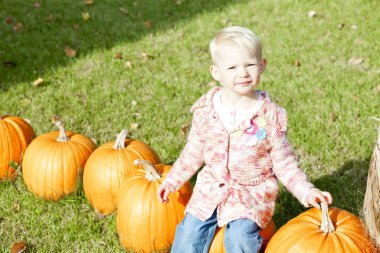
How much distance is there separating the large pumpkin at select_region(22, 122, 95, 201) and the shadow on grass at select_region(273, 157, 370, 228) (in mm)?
1374

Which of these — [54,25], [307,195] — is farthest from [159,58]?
[307,195]

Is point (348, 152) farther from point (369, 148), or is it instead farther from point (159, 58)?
point (159, 58)

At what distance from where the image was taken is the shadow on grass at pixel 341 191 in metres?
3.44

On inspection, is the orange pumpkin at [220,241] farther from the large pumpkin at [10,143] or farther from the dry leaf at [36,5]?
the dry leaf at [36,5]

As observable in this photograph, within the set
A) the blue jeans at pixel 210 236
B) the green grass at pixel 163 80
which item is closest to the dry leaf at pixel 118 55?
the green grass at pixel 163 80

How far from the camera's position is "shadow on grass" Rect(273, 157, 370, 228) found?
3.44 m

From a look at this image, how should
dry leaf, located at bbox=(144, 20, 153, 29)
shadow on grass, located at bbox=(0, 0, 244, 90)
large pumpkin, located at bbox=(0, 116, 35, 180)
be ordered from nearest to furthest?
large pumpkin, located at bbox=(0, 116, 35, 180) < shadow on grass, located at bbox=(0, 0, 244, 90) < dry leaf, located at bbox=(144, 20, 153, 29)

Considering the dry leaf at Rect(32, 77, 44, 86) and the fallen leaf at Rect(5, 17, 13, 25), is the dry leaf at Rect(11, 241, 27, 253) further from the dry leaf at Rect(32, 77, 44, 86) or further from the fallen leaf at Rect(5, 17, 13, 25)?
the fallen leaf at Rect(5, 17, 13, 25)

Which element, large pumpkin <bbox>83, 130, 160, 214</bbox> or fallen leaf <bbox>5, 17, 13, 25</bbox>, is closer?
large pumpkin <bbox>83, 130, 160, 214</bbox>

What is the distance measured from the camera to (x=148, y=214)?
2957 millimetres

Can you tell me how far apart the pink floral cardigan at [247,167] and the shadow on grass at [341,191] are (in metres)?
0.69

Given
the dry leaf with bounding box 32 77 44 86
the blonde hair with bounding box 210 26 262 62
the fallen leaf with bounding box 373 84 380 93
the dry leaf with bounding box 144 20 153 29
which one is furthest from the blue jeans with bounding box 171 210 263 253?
the dry leaf with bounding box 144 20 153 29

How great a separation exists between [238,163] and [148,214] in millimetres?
620

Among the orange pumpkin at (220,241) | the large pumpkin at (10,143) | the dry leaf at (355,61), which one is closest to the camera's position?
the orange pumpkin at (220,241)
